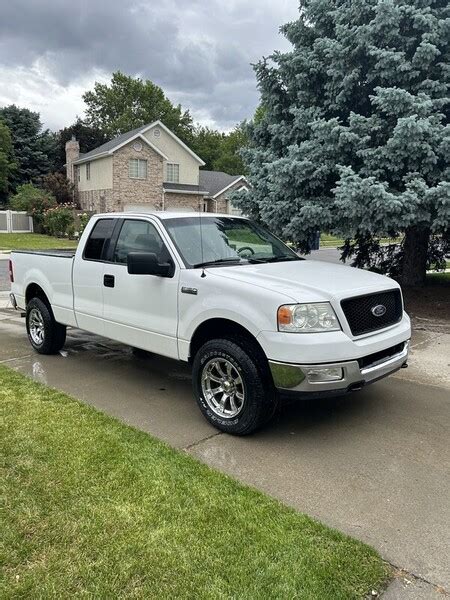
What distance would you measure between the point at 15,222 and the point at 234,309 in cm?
3609

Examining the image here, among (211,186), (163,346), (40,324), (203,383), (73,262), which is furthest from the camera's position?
(211,186)

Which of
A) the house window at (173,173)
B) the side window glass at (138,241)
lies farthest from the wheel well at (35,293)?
the house window at (173,173)

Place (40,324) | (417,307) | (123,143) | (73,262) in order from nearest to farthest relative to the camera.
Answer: (73,262) < (40,324) < (417,307) < (123,143)

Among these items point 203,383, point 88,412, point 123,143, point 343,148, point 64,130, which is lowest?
point 88,412

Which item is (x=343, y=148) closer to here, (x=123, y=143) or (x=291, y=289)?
(x=291, y=289)

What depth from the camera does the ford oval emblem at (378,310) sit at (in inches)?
171

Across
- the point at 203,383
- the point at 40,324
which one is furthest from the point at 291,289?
the point at 40,324

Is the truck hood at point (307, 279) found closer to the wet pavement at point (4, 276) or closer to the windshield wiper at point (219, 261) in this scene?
the windshield wiper at point (219, 261)

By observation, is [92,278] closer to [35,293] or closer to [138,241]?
[138,241]

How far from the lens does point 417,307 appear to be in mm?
9078

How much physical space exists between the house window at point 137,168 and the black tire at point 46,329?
104ft

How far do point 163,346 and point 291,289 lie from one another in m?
1.48

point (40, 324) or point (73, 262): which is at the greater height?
point (73, 262)

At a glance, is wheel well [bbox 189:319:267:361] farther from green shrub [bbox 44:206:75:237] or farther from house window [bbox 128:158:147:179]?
house window [bbox 128:158:147:179]
